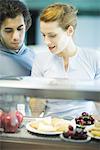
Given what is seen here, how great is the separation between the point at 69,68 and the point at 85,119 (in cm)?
19

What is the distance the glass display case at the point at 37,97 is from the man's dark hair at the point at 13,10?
0.28 m

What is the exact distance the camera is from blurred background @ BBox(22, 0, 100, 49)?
1.00 meters

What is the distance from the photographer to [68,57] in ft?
3.29

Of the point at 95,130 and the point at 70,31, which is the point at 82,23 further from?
the point at 95,130

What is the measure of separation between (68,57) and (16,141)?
36cm

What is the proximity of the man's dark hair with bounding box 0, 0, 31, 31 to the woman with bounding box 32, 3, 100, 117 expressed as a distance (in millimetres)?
69

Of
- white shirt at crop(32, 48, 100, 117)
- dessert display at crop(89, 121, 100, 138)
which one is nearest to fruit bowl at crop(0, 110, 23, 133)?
white shirt at crop(32, 48, 100, 117)

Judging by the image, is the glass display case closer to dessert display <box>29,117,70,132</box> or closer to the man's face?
dessert display <box>29,117,70,132</box>

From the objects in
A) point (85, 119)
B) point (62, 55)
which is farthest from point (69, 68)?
point (85, 119)

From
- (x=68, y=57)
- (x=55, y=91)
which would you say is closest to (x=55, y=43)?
(x=68, y=57)

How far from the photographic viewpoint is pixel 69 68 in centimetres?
97

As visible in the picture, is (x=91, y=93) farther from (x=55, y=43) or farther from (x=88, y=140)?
(x=55, y=43)

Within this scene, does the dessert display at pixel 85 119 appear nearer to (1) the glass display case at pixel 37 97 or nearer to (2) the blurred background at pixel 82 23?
(1) the glass display case at pixel 37 97

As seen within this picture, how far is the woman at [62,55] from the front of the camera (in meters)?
0.95
